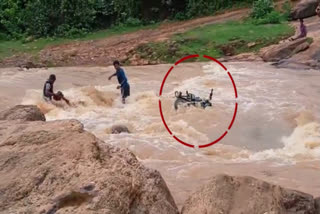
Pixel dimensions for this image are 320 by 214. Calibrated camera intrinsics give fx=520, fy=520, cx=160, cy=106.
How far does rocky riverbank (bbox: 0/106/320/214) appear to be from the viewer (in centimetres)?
317

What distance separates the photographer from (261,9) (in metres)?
20.8

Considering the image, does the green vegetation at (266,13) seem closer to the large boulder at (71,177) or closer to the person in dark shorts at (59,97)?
the person in dark shorts at (59,97)

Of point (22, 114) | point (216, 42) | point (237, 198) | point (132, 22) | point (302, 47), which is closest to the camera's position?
point (237, 198)

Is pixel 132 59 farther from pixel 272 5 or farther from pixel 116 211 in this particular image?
pixel 116 211

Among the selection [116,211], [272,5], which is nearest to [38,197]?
[116,211]

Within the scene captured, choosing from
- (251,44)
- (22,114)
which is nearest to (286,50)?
(251,44)

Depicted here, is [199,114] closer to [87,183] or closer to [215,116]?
[215,116]

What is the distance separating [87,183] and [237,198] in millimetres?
1355

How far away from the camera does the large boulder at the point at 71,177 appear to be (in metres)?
3.15

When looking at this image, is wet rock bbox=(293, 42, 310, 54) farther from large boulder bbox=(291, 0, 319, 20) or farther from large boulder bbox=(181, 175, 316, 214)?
large boulder bbox=(181, 175, 316, 214)

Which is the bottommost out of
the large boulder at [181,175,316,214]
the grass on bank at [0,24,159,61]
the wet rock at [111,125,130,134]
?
the wet rock at [111,125,130,134]

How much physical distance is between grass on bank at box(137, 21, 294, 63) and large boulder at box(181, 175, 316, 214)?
45.6ft

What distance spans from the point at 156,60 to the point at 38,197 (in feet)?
49.5

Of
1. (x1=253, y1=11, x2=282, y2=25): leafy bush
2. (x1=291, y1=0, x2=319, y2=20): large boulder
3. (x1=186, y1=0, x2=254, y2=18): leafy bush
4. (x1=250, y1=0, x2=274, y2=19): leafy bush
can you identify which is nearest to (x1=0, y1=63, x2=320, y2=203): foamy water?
(x1=253, y1=11, x2=282, y2=25): leafy bush
